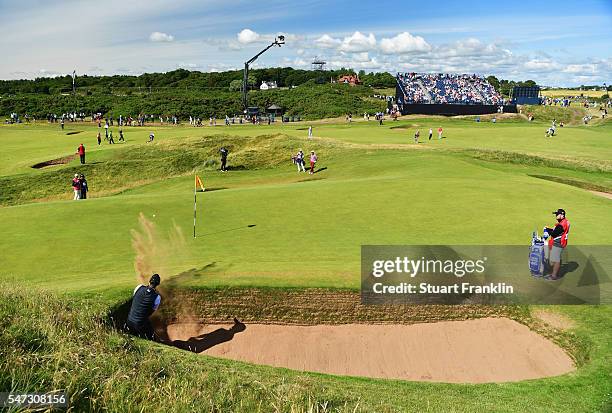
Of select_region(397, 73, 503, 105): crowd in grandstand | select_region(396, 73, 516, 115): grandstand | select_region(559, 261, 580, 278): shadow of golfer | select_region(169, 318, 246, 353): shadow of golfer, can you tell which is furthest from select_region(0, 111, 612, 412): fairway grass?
select_region(397, 73, 503, 105): crowd in grandstand

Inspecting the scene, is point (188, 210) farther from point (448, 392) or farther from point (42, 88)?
point (42, 88)

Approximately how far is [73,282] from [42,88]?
149m

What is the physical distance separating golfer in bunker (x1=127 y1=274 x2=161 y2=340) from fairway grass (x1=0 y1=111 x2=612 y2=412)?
84 cm

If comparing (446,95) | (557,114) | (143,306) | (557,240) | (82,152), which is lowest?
(143,306)

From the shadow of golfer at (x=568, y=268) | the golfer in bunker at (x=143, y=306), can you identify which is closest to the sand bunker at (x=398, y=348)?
the golfer in bunker at (x=143, y=306)

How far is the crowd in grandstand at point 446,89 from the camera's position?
97938mm

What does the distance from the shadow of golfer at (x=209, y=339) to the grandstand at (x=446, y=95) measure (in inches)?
3125

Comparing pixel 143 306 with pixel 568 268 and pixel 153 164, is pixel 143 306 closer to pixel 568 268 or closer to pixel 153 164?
pixel 568 268

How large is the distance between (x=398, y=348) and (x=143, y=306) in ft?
24.1

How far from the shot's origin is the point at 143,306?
501 inches

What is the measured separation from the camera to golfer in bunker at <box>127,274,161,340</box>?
497 inches

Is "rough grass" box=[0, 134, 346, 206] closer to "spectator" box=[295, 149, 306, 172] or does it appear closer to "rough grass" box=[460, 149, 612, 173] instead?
"spectator" box=[295, 149, 306, 172]

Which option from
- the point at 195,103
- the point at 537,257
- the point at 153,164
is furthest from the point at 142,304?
the point at 195,103

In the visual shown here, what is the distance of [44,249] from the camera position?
62.4ft
